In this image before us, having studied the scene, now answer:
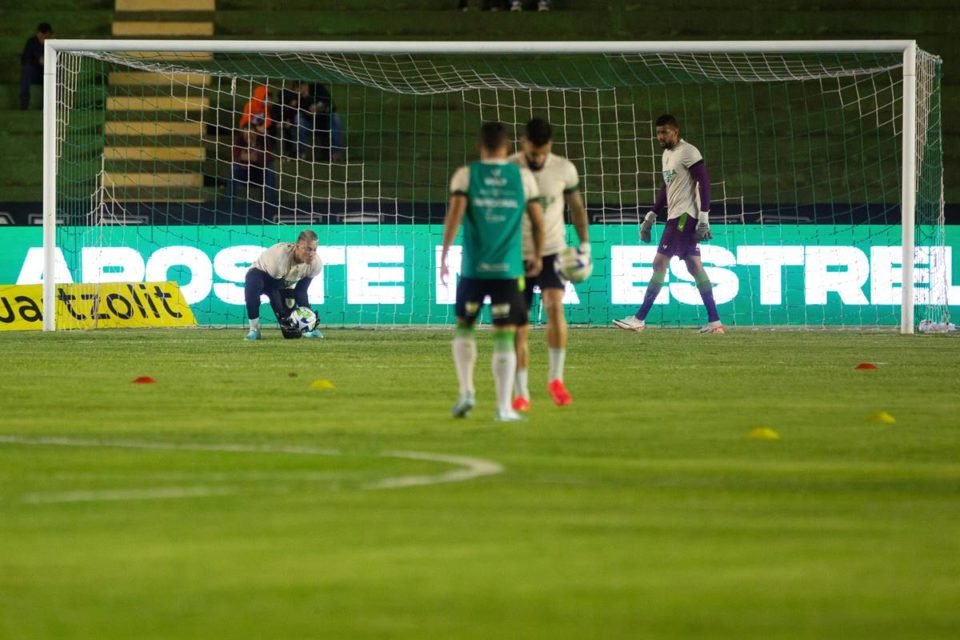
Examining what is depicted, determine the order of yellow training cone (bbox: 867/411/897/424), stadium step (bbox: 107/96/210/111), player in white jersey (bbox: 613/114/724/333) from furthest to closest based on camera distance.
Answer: stadium step (bbox: 107/96/210/111)
player in white jersey (bbox: 613/114/724/333)
yellow training cone (bbox: 867/411/897/424)

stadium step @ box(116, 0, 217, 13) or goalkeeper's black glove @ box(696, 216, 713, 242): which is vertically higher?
stadium step @ box(116, 0, 217, 13)

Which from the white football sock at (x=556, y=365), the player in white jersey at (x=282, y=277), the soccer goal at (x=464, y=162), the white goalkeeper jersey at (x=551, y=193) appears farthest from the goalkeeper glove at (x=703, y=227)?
the white football sock at (x=556, y=365)

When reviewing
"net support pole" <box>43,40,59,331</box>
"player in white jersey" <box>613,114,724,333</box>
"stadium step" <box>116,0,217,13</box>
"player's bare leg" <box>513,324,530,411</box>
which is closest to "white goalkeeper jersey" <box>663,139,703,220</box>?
"player in white jersey" <box>613,114,724,333</box>

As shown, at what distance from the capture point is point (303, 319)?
21.7 meters

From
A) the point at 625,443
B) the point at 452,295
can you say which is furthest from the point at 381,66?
the point at 625,443

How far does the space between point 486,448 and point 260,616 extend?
442 cm

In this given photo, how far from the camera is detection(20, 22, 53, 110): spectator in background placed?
2878cm

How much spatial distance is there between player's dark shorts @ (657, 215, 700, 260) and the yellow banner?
645 cm

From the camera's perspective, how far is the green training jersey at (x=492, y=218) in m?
11.1

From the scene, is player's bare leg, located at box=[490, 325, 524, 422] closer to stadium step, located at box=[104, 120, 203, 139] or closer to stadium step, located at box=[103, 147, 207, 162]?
stadium step, located at box=[103, 147, 207, 162]

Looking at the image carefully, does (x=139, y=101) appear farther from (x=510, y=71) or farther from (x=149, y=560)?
(x=149, y=560)

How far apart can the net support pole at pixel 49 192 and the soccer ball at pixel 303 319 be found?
282 centimetres

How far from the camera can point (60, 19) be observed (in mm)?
31031

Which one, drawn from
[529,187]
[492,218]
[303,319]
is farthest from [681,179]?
[492,218]
